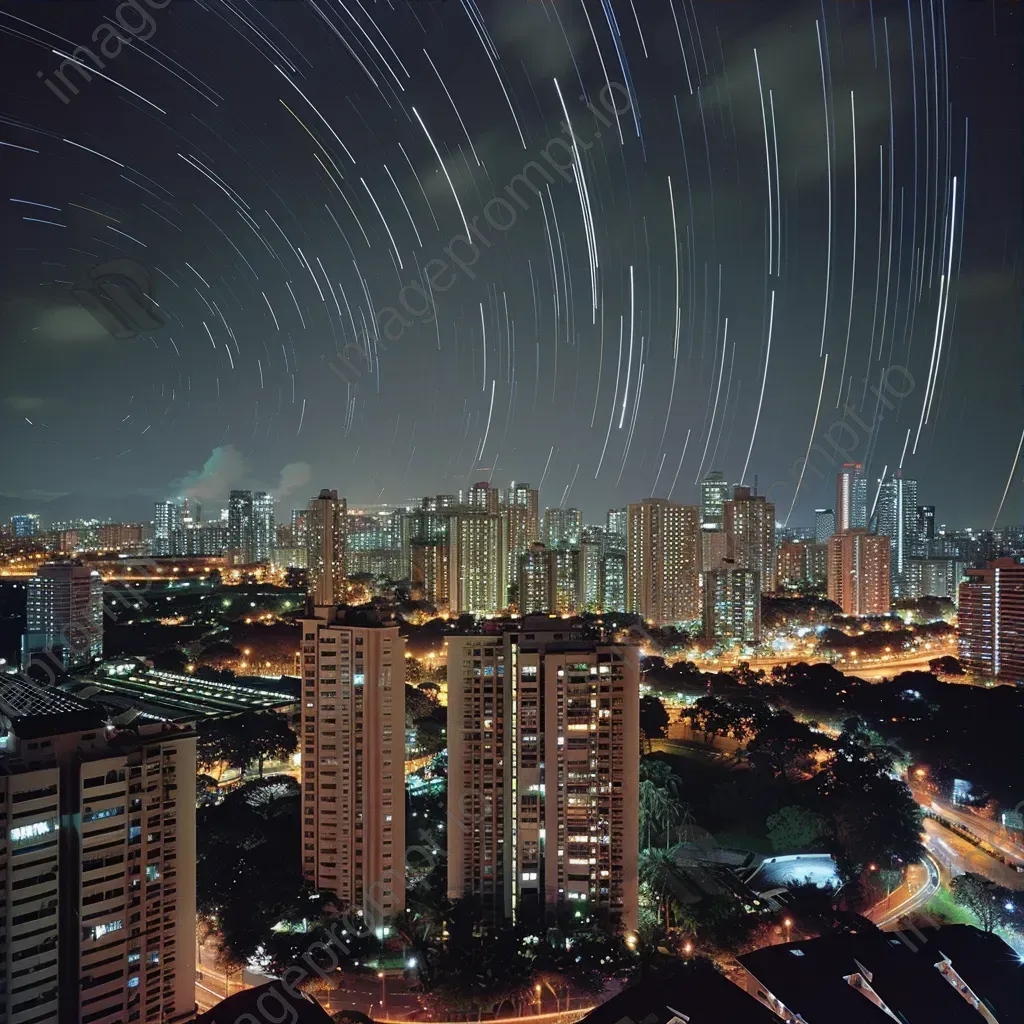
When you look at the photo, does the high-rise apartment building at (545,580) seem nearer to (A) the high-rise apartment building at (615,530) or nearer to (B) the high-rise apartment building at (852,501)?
(A) the high-rise apartment building at (615,530)

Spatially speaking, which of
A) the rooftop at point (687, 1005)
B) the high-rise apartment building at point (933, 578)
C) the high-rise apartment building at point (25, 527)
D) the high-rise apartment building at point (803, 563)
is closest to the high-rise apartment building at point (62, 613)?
the high-rise apartment building at point (25, 527)

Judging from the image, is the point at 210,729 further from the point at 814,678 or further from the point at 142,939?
the point at 814,678

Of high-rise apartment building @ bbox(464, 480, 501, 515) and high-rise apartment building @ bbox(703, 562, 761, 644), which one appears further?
high-rise apartment building @ bbox(464, 480, 501, 515)

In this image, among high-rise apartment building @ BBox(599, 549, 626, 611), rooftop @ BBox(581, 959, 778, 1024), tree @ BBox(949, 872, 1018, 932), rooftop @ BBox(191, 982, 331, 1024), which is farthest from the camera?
high-rise apartment building @ BBox(599, 549, 626, 611)

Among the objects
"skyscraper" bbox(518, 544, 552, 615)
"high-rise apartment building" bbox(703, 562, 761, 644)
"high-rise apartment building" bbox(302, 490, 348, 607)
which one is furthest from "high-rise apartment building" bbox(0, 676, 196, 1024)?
"high-rise apartment building" bbox(703, 562, 761, 644)

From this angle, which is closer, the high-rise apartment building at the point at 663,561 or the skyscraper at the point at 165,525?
the high-rise apartment building at the point at 663,561

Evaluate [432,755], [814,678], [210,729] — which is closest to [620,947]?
[432,755]

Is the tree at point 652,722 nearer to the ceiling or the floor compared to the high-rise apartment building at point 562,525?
nearer to the floor

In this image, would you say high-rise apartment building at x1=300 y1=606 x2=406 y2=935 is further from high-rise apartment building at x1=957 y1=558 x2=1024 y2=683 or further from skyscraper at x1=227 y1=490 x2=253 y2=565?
skyscraper at x1=227 y1=490 x2=253 y2=565
